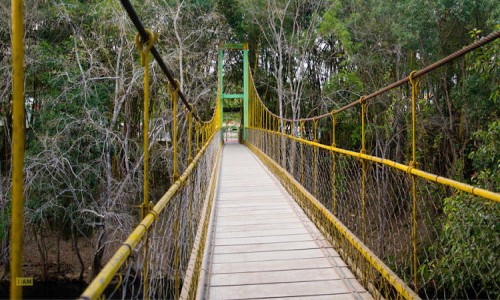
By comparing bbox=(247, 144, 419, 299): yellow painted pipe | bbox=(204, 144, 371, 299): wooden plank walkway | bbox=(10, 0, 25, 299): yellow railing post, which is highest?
bbox=(10, 0, 25, 299): yellow railing post

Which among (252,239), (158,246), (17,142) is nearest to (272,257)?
(252,239)

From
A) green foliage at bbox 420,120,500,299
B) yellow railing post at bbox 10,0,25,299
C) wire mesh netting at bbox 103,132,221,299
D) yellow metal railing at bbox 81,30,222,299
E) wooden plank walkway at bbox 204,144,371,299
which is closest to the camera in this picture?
yellow railing post at bbox 10,0,25,299

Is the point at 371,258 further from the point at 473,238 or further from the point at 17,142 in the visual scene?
the point at 17,142

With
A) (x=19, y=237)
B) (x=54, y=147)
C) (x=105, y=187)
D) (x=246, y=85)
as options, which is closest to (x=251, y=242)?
(x=19, y=237)

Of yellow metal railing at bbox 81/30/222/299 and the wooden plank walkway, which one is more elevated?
yellow metal railing at bbox 81/30/222/299

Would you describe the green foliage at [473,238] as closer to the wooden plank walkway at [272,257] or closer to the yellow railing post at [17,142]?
the wooden plank walkway at [272,257]

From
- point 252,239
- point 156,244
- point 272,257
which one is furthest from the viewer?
point 252,239

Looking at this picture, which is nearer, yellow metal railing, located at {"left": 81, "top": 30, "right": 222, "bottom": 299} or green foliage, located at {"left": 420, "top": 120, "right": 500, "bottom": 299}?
yellow metal railing, located at {"left": 81, "top": 30, "right": 222, "bottom": 299}

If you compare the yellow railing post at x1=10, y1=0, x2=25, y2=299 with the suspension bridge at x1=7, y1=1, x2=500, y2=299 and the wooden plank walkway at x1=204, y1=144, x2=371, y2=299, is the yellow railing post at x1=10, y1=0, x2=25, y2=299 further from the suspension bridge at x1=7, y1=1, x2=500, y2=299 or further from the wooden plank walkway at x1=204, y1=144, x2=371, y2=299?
the wooden plank walkway at x1=204, y1=144, x2=371, y2=299

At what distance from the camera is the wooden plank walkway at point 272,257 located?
5.47 ft

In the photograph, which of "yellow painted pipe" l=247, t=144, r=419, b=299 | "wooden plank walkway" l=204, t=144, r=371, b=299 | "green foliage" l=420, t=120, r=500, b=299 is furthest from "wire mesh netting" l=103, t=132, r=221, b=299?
"green foliage" l=420, t=120, r=500, b=299

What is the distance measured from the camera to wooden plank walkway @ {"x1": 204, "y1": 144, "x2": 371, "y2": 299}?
167 centimetres

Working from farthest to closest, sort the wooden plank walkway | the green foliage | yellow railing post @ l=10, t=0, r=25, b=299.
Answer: the green foliage
the wooden plank walkway
yellow railing post @ l=10, t=0, r=25, b=299

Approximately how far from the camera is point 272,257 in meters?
2.09
